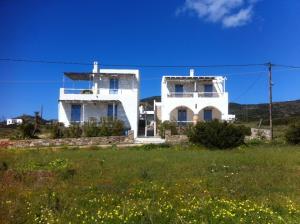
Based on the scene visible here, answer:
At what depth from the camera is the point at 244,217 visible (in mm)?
8836

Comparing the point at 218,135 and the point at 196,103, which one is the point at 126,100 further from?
the point at 218,135

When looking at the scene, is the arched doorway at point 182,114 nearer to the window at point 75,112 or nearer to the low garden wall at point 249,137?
the low garden wall at point 249,137

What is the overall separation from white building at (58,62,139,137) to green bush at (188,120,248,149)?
16167 mm

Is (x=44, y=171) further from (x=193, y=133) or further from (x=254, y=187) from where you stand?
(x=193, y=133)

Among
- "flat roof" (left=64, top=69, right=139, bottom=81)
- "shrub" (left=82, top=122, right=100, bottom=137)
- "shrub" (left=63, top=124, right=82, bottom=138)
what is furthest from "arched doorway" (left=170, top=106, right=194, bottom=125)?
"shrub" (left=63, top=124, right=82, bottom=138)

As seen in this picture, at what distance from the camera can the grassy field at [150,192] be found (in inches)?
349

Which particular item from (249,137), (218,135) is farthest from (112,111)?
(218,135)

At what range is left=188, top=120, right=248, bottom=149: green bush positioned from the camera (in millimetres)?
28714

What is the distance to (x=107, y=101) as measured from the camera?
44562mm

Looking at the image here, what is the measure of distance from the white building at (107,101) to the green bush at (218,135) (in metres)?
16.2

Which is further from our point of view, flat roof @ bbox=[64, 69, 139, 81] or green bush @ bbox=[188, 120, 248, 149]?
flat roof @ bbox=[64, 69, 139, 81]

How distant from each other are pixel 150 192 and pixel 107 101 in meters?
33.6

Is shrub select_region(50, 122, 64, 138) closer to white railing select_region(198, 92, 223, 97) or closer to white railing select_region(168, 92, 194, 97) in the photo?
white railing select_region(168, 92, 194, 97)

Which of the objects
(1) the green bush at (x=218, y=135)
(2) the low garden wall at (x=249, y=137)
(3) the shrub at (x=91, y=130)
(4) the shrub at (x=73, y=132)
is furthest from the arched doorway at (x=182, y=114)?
(1) the green bush at (x=218, y=135)
